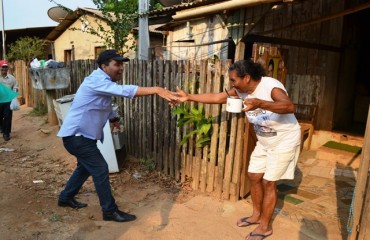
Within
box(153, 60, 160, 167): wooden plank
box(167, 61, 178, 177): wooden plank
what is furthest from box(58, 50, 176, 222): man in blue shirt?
box(153, 60, 160, 167): wooden plank

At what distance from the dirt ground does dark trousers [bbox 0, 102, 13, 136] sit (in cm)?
202

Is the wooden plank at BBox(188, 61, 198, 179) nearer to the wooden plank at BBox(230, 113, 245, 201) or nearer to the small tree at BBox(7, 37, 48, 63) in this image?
the wooden plank at BBox(230, 113, 245, 201)

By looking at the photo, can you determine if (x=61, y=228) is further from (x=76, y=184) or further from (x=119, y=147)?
(x=119, y=147)

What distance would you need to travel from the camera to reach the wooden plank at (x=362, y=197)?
2846 mm

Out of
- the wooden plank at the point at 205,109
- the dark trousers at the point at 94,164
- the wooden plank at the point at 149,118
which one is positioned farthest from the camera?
the wooden plank at the point at 149,118

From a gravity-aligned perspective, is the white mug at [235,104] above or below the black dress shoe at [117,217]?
above

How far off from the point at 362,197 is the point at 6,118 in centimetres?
754

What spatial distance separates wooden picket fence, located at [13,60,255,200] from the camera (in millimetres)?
4258

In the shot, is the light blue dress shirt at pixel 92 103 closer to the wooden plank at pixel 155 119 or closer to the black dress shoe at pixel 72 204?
the black dress shoe at pixel 72 204

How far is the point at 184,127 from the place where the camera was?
15.8 ft

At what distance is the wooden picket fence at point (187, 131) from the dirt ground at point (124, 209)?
22cm

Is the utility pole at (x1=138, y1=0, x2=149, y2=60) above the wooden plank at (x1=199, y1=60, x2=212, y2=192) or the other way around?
above

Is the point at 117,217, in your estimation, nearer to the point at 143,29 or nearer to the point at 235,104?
the point at 235,104

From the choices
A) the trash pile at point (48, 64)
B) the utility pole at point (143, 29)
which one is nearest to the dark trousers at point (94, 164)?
the utility pole at point (143, 29)
